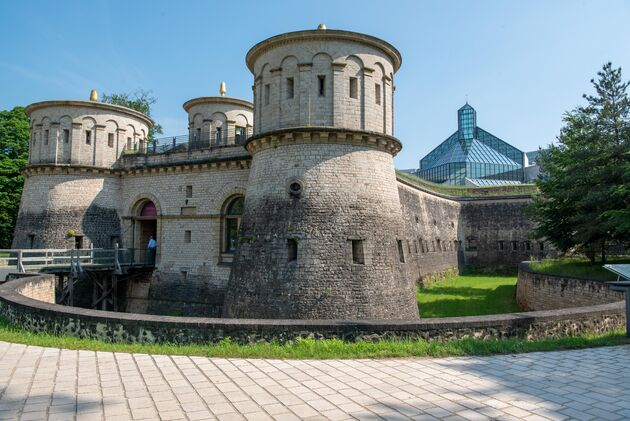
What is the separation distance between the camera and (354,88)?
14719 mm

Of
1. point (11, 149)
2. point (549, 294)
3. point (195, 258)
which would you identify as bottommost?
point (549, 294)

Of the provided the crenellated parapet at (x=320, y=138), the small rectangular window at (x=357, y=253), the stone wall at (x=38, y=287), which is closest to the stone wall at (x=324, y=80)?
the crenellated parapet at (x=320, y=138)

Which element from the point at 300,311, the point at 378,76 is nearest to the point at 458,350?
the point at 300,311

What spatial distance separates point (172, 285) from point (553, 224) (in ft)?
58.0

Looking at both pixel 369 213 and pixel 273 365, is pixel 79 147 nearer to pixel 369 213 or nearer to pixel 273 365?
pixel 369 213

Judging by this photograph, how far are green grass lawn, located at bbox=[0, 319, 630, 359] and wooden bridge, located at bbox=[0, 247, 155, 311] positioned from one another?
11.0 meters

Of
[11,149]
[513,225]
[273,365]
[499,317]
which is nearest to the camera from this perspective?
[273,365]

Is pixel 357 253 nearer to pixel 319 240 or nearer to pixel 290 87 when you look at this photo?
pixel 319 240

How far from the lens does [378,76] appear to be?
15.3 m

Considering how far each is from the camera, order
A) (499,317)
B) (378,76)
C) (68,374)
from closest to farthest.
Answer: (68,374), (499,317), (378,76)

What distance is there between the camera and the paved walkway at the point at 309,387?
4.59m

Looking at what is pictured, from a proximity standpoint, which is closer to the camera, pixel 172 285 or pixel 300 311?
pixel 300 311

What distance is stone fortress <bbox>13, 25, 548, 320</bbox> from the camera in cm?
1356

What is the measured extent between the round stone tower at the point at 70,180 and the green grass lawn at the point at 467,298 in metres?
15.4
